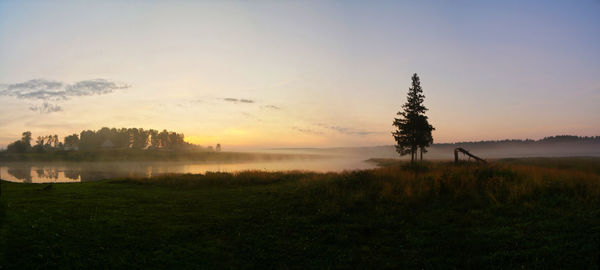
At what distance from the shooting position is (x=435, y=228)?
10016mm

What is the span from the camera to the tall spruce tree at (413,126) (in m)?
42.5

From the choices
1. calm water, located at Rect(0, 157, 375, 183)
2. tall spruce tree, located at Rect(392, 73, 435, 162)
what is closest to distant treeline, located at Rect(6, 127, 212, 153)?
calm water, located at Rect(0, 157, 375, 183)

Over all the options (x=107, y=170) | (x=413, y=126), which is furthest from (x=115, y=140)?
(x=413, y=126)

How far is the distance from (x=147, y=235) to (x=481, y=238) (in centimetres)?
1179

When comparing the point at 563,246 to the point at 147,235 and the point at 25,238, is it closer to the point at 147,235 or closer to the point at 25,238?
the point at 147,235

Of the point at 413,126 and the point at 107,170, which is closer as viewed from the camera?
the point at 413,126

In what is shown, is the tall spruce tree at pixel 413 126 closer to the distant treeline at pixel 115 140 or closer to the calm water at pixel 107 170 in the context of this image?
the calm water at pixel 107 170

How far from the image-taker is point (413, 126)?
42656 millimetres

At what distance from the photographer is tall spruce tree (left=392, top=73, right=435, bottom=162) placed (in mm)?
42531

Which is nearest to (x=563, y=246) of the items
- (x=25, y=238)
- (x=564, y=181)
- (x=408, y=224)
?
(x=408, y=224)

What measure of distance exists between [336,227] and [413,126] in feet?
119

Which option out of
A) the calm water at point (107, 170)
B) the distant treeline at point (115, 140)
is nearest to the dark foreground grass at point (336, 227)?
the calm water at point (107, 170)

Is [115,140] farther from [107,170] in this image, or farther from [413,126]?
[413,126]

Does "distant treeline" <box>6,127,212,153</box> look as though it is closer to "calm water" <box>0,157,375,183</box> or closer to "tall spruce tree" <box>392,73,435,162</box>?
"calm water" <box>0,157,375,183</box>
